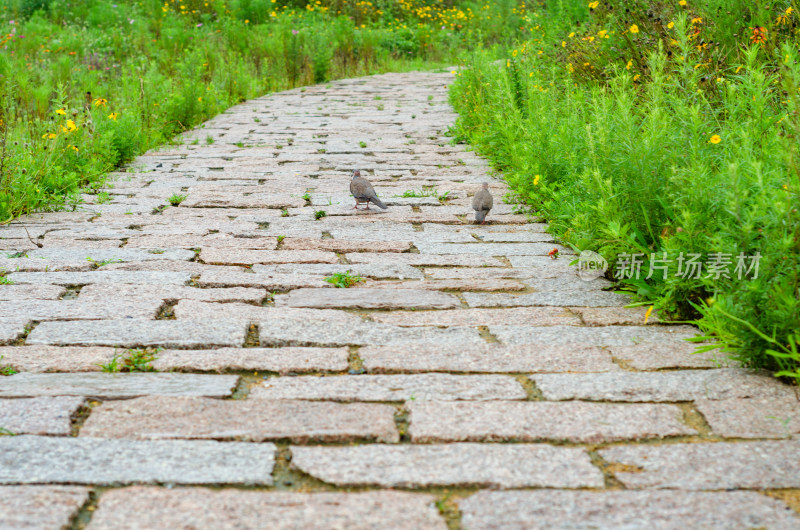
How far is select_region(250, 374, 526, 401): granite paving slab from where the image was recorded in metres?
2.38

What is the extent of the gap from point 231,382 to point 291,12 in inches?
577

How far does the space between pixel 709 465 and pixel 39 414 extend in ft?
5.82

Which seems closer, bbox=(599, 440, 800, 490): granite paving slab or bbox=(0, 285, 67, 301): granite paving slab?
bbox=(599, 440, 800, 490): granite paving slab

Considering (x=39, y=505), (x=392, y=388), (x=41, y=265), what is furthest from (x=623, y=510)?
(x=41, y=265)

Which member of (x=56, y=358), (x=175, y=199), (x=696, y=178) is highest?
(x=696, y=178)

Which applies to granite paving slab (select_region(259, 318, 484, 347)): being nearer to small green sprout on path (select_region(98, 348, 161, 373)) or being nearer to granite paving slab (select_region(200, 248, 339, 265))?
small green sprout on path (select_region(98, 348, 161, 373))

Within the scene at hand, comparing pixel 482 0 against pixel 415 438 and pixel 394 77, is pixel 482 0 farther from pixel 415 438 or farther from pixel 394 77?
pixel 415 438

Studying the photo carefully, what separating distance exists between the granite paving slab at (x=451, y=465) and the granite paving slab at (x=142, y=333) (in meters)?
0.91

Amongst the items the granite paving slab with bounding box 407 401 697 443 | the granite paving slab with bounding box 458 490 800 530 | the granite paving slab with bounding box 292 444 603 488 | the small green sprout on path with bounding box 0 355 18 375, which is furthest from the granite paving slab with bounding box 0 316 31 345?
the granite paving slab with bounding box 458 490 800 530

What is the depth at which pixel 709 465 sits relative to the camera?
1.97 m

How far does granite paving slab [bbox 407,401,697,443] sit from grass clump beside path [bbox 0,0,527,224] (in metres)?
3.54

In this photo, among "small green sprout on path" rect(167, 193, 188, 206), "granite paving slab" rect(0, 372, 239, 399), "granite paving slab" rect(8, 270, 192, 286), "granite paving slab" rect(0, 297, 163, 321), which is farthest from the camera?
"small green sprout on path" rect(167, 193, 188, 206)

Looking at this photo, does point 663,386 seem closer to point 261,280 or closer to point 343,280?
point 343,280

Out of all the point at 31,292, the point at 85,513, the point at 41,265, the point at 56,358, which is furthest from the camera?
the point at 41,265
